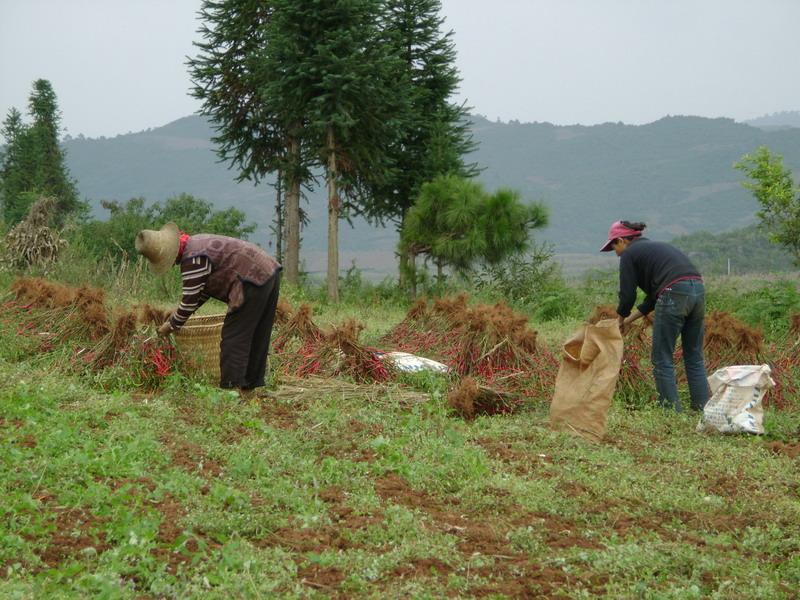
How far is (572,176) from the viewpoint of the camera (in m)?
128

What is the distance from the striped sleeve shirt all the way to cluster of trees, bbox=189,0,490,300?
953 cm

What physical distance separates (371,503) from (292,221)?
14626mm

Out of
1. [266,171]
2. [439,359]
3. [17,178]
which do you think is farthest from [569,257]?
[439,359]

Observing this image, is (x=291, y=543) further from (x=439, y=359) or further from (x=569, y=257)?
(x=569, y=257)

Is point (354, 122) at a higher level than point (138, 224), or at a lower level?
higher

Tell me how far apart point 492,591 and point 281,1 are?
1363 centimetres

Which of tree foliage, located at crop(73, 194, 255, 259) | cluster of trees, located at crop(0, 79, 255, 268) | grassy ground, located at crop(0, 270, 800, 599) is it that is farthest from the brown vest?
cluster of trees, located at crop(0, 79, 255, 268)

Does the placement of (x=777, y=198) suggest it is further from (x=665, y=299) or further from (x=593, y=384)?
(x=593, y=384)

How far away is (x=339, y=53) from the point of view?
16.0 metres

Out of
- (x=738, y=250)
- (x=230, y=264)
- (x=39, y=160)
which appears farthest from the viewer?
(x=738, y=250)

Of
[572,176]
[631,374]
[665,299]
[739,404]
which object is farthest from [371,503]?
[572,176]

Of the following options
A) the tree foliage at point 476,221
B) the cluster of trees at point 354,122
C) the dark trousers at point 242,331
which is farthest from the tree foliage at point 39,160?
the dark trousers at point 242,331

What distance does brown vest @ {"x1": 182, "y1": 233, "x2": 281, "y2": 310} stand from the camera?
22.1ft

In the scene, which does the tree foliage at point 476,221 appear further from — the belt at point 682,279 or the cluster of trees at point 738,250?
the cluster of trees at point 738,250
